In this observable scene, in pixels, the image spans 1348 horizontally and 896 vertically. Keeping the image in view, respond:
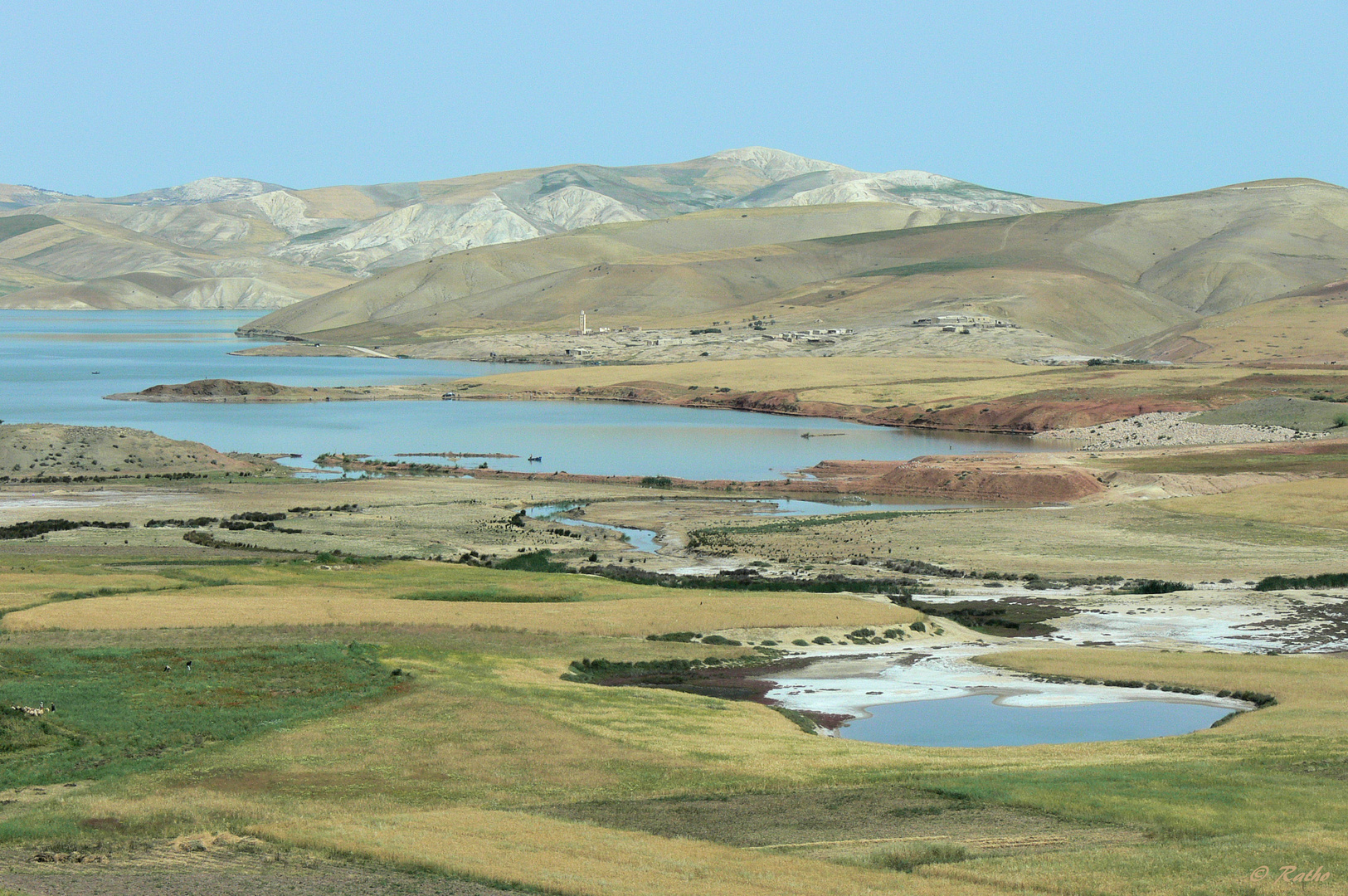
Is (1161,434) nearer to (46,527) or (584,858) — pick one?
(46,527)

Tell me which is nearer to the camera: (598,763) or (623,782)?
(623,782)

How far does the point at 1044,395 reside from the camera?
430ft

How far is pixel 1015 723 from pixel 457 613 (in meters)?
17.4

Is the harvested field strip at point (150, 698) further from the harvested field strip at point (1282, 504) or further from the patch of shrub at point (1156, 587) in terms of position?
the harvested field strip at point (1282, 504)

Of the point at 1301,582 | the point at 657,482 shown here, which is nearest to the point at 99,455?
the point at 657,482

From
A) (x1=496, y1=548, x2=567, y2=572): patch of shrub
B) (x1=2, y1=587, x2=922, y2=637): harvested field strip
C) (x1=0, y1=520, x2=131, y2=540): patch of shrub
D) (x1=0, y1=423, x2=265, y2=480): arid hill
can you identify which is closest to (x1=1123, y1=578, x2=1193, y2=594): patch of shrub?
(x1=2, y1=587, x2=922, y2=637): harvested field strip

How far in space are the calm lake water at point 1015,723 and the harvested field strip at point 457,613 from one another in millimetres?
9656

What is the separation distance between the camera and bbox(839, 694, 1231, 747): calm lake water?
31.4 metres

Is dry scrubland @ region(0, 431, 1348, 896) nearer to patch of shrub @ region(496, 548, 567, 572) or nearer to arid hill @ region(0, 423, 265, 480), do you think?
patch of shrub @ region(496, 548, 567, 572)

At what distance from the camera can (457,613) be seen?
42.3m

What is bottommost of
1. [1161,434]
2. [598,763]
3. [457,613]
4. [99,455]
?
[457,613]

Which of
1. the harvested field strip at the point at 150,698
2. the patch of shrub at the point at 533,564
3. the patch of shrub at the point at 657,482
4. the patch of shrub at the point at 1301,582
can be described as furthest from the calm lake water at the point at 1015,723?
the patch of shrub at the point at 657,482

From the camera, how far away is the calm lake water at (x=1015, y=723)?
103 feet

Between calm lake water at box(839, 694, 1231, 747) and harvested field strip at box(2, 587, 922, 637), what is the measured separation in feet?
31.7
